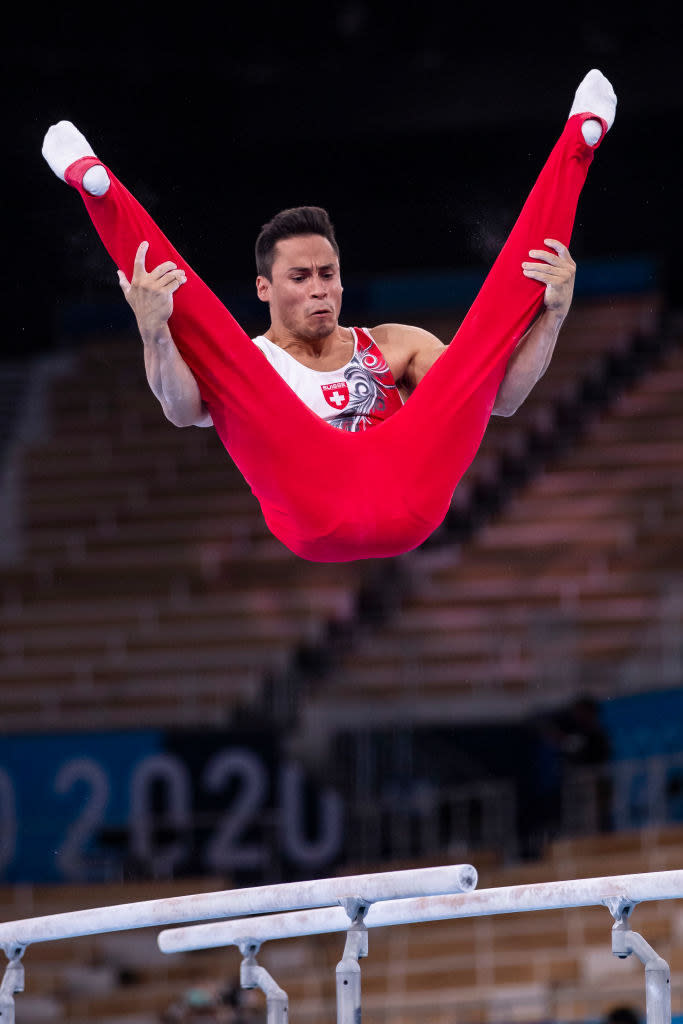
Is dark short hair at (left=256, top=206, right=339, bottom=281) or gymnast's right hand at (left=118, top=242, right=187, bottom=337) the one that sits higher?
dark short hair at (left=256, top=206, right=339, bottom=281)

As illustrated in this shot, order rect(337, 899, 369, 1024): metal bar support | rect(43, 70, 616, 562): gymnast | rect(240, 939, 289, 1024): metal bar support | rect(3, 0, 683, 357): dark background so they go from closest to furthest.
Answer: rect(337, 899, 369, 1024): metal bar support < rect(240, 939, 289, 1024): metal bar support < rect(43, 70, 616, 562): gymnast < rect(3, 0, 683, 357): dark background

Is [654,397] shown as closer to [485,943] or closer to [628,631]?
[628,631]

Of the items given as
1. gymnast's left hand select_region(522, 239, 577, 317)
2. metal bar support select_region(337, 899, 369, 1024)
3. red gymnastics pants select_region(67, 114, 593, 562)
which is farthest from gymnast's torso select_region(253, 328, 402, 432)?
metal bar support select_region(337, 899, 369, 1024)

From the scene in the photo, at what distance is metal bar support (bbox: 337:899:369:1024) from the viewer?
3.87 metres

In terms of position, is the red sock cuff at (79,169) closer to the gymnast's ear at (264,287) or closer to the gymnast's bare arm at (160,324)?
the gymnast's bare arm at (160,324)

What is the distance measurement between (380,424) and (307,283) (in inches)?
19.6

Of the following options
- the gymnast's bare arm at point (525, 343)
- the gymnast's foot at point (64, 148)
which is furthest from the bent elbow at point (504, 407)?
the gymnast's foot at point (64, 148)

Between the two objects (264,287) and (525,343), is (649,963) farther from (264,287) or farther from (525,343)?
(264,287)

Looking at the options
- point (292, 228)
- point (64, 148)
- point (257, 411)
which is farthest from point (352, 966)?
point (64, 148)

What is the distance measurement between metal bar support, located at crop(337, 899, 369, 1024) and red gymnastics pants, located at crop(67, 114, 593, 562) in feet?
3.85

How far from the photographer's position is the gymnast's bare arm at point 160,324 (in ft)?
14.4

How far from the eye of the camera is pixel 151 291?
4371 millimetres

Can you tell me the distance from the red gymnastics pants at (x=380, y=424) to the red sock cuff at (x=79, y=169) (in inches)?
9.3

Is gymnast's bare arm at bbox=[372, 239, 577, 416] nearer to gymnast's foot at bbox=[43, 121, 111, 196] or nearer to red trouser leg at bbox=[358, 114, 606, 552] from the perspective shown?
red trouser leg at bbox=[358, 114, 606, 552]
